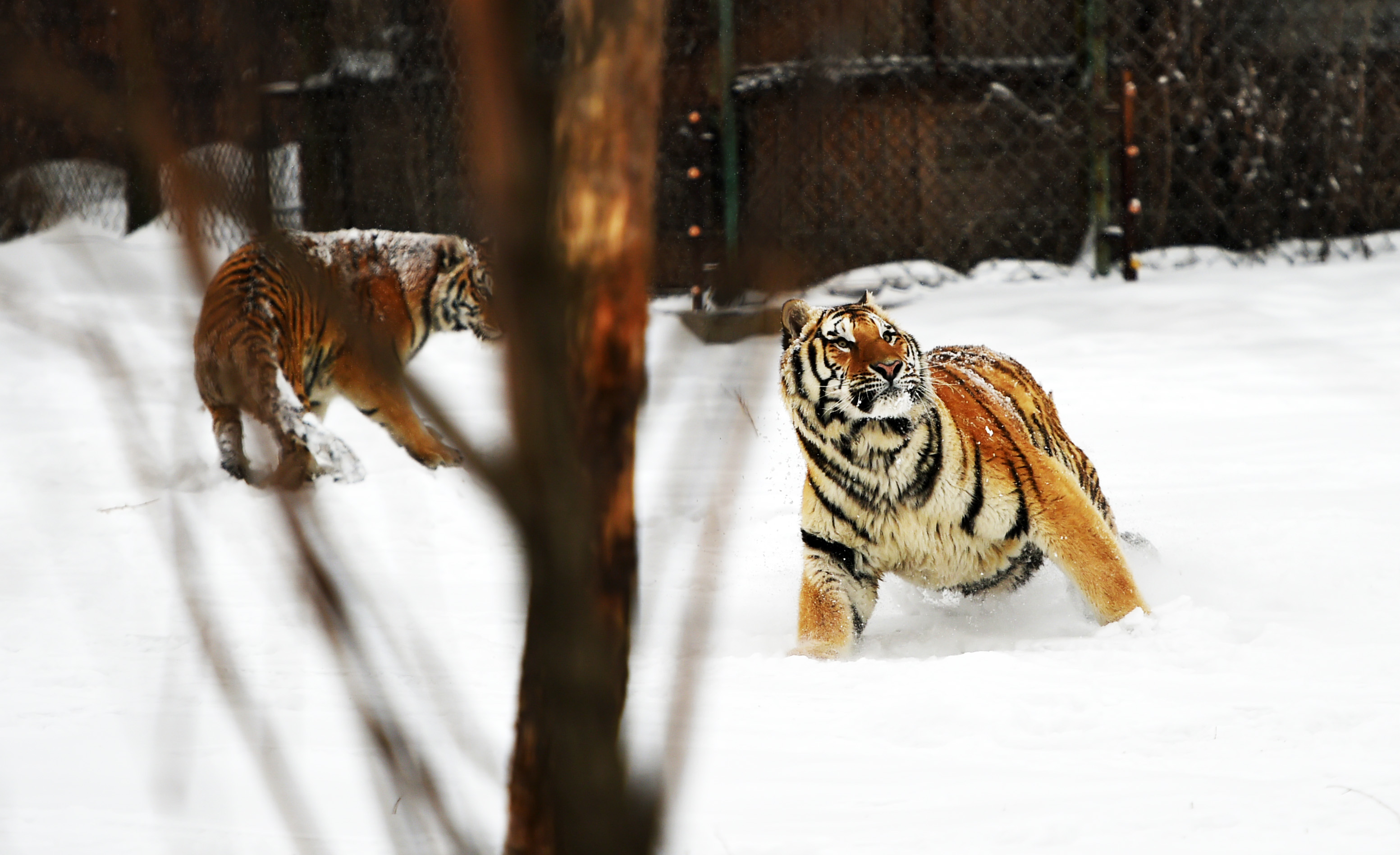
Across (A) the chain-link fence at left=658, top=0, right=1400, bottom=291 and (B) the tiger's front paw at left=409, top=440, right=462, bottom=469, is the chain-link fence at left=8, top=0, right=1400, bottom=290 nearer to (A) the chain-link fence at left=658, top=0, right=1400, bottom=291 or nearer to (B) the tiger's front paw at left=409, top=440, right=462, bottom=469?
(A) the chain-link fence at left=658, top=0, right=1400, bottom=291

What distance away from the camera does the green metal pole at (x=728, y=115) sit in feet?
21.5

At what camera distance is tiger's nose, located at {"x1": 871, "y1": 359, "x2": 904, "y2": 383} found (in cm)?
290

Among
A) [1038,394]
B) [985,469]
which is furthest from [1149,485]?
[985,469]

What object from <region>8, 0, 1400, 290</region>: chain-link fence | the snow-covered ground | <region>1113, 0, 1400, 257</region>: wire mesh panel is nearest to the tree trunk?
the snow-covered ground

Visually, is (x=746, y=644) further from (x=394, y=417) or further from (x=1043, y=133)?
(x=1043, y=133)

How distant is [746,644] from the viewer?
336 cm

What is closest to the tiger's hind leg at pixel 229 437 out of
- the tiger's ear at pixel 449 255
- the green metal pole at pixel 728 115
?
the tiger's ear at pixel 449 255

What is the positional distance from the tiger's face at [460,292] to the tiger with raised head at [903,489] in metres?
2.79

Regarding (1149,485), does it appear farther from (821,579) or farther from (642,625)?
(642,625)

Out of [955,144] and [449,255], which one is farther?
[955,144]

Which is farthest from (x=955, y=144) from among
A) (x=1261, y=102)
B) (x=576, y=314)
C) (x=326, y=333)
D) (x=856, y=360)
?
(x=576, y=314)

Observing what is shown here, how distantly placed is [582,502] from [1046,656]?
2.20 m

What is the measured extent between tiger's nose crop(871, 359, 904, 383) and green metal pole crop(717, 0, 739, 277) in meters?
3.52

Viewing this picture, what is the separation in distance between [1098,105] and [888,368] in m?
4.95
